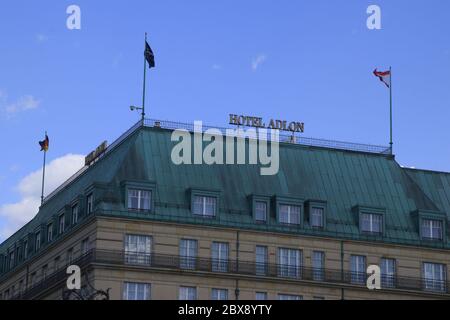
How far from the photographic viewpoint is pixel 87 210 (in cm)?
10238

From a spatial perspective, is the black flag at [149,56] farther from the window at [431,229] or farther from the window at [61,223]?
the window at [431,229]

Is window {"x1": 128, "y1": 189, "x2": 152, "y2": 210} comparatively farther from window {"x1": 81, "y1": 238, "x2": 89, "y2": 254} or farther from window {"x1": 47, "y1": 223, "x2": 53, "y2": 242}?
window {"x1": 47, "y1": 223, "x2": 53, "y2": 242}

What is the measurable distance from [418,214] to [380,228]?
3682 mm

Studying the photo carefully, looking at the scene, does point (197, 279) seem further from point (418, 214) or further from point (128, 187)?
point (418, 214)

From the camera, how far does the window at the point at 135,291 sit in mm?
97625

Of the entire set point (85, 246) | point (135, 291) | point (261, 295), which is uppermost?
point (85, 246)

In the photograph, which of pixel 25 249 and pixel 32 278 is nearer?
pixel 32 278

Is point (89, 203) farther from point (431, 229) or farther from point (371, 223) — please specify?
point (431, 229)

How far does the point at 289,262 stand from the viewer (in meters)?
103

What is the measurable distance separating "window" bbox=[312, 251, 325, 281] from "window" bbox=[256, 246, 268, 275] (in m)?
4.21

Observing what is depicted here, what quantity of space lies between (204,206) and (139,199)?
5.42 meters

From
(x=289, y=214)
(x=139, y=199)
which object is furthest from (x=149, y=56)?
(x=289, y=214)

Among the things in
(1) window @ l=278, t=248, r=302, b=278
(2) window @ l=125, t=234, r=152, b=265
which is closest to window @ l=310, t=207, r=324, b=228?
(1) window @ l=278, t=248, r=302, b=278
